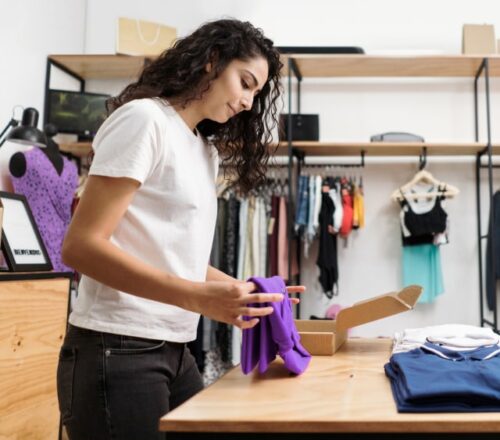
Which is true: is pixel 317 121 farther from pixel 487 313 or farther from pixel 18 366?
pixel 18 366

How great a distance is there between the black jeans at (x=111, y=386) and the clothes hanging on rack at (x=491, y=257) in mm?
3250

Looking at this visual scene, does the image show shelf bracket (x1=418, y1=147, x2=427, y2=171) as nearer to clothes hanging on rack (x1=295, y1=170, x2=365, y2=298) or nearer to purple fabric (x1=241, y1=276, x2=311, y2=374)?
clothes hanging on rack (x1=295, y1=170, x2=365, y2=298)

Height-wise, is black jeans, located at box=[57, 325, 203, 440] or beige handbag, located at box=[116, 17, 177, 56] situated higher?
beige handbag, located at box=[116, 17, 177, 56]

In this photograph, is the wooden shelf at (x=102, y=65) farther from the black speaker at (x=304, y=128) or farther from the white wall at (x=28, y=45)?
the black speaker at (x=304, y=128)

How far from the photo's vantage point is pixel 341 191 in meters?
4.09

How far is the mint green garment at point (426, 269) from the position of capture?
409 cm

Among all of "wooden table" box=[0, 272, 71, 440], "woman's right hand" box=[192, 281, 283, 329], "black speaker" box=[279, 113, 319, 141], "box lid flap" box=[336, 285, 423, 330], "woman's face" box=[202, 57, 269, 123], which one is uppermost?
"black speaker" box=[279, 113, 319, 141]

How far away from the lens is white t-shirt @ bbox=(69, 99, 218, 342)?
1.06m

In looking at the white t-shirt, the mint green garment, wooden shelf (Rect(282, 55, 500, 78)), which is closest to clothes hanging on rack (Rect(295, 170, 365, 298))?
the mint green garment

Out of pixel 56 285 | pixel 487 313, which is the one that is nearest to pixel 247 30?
pixel 56 285

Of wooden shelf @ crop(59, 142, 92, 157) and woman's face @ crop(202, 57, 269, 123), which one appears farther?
wooden shelf @ crop(59, 142, 92, 157)

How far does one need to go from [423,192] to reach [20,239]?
108 inches

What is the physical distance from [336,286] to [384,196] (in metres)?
0.79

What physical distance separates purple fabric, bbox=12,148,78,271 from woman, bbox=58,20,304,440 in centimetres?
200
